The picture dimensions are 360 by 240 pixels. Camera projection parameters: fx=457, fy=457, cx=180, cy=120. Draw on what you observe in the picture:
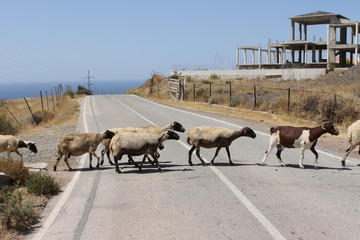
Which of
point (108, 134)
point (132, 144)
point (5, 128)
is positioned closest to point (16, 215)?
point (132, 144)

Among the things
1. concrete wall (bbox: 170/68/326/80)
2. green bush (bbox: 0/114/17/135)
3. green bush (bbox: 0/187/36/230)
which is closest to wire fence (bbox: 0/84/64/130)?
green bush (bbox: 0/114/17/135)

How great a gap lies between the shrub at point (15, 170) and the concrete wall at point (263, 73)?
169 ft

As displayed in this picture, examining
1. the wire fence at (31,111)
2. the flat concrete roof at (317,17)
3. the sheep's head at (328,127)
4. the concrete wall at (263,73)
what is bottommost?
the wire fence at (31,111)

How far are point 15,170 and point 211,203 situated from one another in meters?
4.75

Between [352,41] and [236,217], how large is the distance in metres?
66.0

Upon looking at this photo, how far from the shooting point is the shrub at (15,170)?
10219mm

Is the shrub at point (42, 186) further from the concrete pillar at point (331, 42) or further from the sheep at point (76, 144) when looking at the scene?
the concrete pillar at point (331, 42)

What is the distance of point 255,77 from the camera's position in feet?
212

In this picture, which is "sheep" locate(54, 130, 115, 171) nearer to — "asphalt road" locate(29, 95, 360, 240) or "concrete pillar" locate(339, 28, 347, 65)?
"asphalt road" locate(29, 95, 360, 240)

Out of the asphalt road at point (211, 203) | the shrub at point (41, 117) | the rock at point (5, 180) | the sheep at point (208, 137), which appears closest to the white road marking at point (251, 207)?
the asphalt road at point (211, 203)

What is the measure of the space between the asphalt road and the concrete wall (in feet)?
155

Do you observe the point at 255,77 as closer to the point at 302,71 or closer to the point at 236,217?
the point at 302,71

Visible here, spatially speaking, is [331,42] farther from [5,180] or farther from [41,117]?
[5,180]

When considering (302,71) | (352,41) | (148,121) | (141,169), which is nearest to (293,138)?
(141,169)
